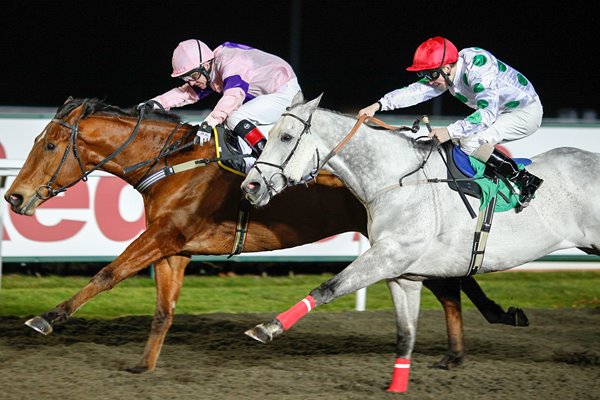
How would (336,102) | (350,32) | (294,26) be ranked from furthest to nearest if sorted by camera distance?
(350,32) < (336,102) < (294,26)

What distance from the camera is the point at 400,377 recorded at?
517 centimetres

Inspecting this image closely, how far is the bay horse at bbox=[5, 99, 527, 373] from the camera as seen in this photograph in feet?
18.4

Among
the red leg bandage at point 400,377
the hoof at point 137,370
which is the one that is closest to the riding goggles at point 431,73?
the red leg bandage at point 400,377

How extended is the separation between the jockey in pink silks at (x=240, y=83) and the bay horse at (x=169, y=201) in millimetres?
291

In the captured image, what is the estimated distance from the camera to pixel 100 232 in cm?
812

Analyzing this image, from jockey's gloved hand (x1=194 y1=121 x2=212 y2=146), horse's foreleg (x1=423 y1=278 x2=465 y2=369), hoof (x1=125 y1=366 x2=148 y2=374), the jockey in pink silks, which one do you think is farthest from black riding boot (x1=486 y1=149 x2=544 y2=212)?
hoof (x1=125 y1=366 x2=148 y2=374)

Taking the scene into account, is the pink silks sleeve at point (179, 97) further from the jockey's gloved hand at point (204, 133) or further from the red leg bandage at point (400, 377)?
the red leg bandage at point (400, 377)

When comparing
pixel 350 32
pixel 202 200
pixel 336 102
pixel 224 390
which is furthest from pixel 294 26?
pixel 224 390

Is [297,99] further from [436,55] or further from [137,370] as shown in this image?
[137,370]

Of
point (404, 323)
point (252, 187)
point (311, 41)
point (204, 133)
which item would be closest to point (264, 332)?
point (252, 187)

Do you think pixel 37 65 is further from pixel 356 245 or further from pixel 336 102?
pixel 356 245

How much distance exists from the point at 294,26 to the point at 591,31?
8.74 metres

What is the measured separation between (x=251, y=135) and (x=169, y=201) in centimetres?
61

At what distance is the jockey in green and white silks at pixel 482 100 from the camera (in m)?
5.16
